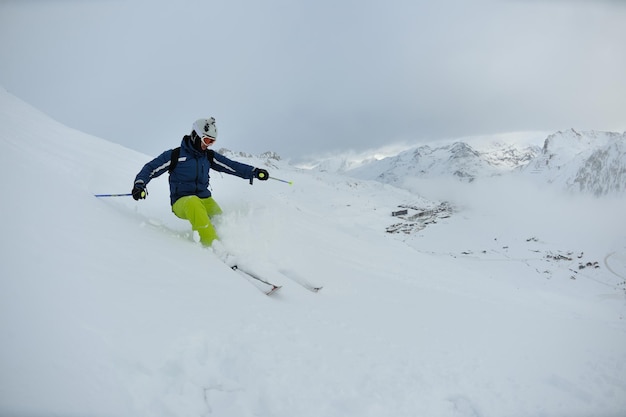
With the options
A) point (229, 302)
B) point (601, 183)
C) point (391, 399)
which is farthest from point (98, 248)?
point (601, 183)

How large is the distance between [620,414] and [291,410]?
352 cm

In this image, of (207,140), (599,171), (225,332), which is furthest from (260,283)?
(599,171)

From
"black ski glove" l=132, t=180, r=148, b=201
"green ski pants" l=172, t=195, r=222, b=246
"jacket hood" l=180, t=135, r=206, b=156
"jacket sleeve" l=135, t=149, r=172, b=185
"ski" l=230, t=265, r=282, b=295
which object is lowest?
"ski" l=230, t=265, r=282, b=295

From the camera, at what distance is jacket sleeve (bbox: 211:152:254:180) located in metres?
7.66

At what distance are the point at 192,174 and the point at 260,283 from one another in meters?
2.95

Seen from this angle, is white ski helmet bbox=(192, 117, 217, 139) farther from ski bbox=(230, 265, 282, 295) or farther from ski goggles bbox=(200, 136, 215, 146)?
ski bbox=(230, 265, 282, 295)

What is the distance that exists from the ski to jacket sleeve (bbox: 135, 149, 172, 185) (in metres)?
2.63

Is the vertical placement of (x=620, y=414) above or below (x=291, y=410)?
below

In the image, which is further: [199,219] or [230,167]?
[230,167]

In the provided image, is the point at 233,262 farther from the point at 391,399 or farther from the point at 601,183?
the point at 601,183

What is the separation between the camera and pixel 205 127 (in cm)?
657

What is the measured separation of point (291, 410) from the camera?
112 inches

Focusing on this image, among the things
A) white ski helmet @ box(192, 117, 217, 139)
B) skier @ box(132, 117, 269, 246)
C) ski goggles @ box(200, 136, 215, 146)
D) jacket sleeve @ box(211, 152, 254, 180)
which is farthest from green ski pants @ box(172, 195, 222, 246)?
jacket sleeve @ box(211, 152, 254, 180)

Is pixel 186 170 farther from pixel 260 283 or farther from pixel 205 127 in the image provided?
pixel 260 283
